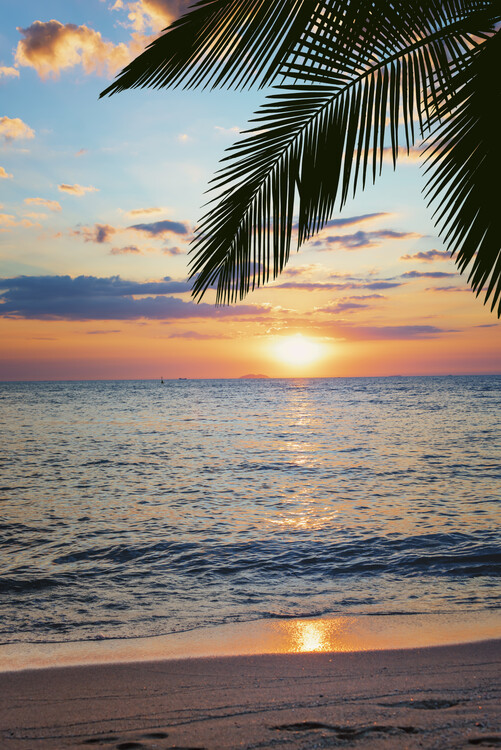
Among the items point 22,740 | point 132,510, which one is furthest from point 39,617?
point 132,510

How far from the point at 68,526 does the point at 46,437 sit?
1867 cm

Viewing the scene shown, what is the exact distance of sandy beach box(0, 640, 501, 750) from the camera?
3.21 meters

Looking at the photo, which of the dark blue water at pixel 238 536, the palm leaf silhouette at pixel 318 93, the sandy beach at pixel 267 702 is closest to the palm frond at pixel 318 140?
the palm leaf silhouette at pixel 318 93

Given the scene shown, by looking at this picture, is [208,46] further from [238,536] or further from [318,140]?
[238,536]

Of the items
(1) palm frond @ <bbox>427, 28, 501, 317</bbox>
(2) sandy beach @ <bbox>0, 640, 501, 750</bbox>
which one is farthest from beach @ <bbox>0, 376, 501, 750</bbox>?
(1) palm frond @ <bbox>427, 28, 501, 317</bbox>

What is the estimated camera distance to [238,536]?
32.5ft

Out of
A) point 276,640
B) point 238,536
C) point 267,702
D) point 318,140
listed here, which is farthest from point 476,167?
point 238,536

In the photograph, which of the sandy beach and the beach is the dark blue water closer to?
the beach

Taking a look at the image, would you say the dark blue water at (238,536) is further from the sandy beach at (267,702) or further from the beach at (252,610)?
the sandy beach at (267,702)

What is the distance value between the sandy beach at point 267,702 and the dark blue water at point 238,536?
4.85 ft

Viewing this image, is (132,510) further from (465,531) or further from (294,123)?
(294,123)

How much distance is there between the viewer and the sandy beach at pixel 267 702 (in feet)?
10.5

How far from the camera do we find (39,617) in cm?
627

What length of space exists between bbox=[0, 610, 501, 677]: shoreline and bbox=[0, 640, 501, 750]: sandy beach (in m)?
0.23
